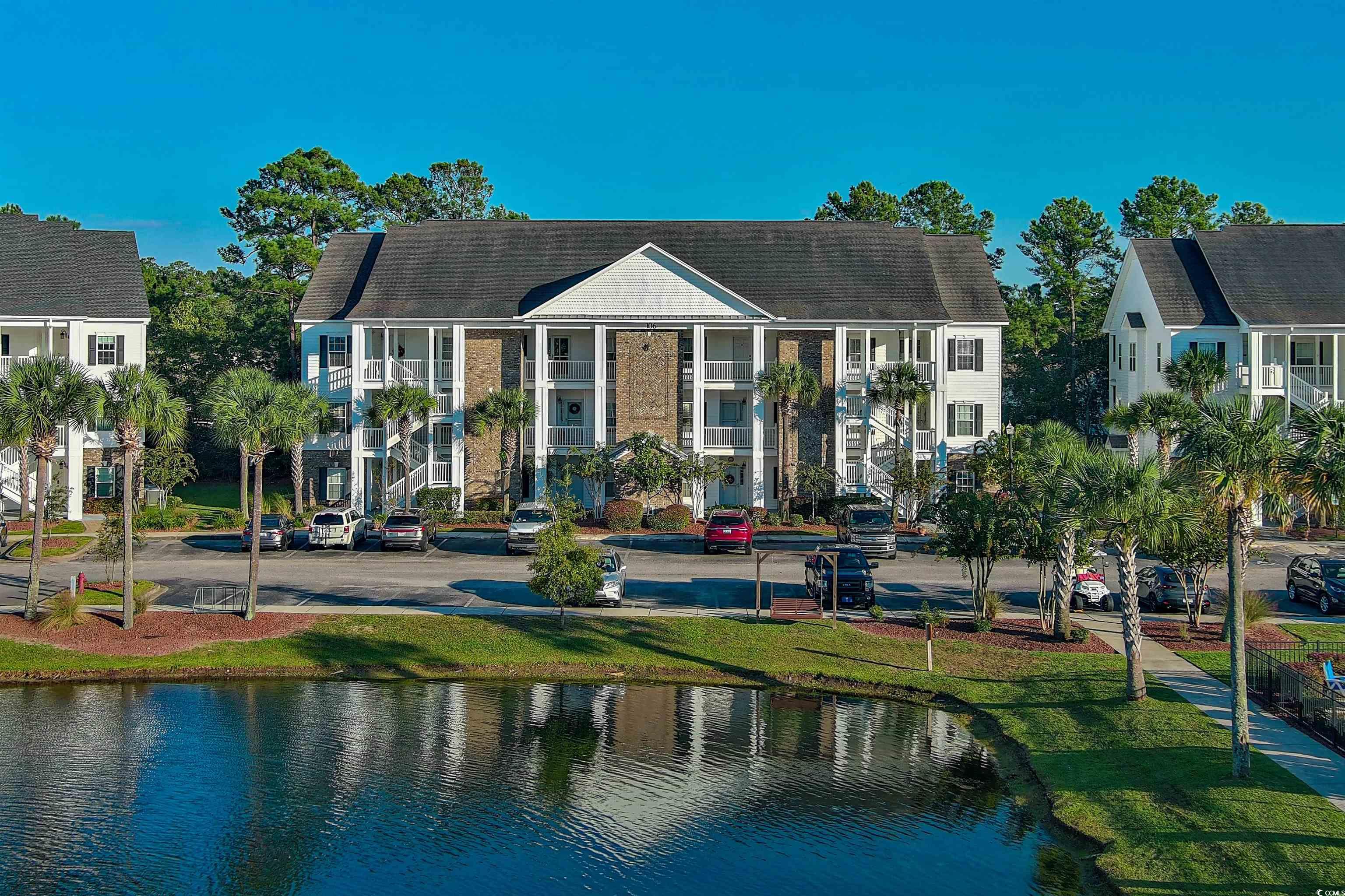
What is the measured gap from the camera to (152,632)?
1235 inches

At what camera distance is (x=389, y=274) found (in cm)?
5744

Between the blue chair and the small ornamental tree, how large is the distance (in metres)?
8.29

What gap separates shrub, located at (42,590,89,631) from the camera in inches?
1230

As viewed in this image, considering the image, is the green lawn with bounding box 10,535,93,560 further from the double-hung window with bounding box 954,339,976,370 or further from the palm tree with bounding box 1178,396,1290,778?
the palm tree with bounding box 1178,396,1290,778

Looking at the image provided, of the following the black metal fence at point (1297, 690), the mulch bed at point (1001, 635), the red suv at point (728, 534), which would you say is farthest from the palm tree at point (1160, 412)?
the red suv at point (728, 534)

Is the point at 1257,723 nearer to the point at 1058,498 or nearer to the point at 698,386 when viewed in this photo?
the point at 1058,498

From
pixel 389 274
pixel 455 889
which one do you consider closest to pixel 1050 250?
pixel 389 274

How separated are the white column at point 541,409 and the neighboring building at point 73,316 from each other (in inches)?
683

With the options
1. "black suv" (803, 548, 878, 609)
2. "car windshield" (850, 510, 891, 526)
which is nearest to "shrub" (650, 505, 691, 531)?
"car windshield" (850, 510, 891, 526)

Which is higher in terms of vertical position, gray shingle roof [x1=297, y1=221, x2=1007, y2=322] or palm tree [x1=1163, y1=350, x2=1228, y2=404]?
gray shingle roof [x1=297, y1=221, x2=1007, y2=322]

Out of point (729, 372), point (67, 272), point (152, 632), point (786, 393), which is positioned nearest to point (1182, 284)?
point (786, 393)

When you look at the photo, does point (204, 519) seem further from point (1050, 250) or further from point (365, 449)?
point (1050, 250)

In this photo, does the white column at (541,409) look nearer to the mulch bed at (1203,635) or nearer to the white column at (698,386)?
the white column at (698,386)

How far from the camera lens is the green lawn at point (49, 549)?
43188mm
